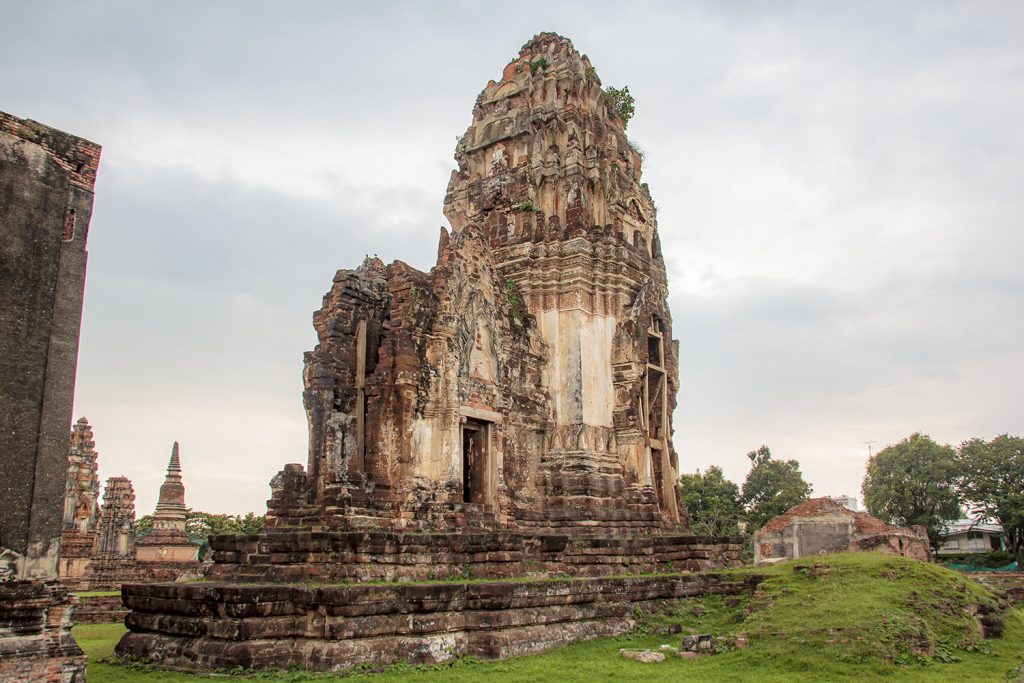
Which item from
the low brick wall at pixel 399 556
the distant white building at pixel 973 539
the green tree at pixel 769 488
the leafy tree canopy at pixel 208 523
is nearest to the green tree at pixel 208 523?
the leafy tree canopy at pixel 208 523

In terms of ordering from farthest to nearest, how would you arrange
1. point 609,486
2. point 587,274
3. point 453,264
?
1. point 587,274
2. point 609,486
3. point 453,264

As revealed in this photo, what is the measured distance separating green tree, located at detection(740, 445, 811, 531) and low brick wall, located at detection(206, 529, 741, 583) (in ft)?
97.1

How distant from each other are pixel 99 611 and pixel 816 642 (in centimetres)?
1694

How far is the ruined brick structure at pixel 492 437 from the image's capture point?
12.3 m

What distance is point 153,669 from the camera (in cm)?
1161

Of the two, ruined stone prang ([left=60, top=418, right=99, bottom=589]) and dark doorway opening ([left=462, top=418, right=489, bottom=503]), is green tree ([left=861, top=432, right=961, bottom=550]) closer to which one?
dark doorway opening ([left=462, top=418, right=489, bottom=503])

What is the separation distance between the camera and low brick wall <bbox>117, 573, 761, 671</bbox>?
11.3 m

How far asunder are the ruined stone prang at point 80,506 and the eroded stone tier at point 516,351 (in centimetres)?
1742

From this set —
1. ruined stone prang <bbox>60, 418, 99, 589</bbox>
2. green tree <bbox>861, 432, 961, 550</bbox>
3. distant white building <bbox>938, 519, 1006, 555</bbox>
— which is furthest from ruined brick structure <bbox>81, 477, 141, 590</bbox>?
distant white building <bbox>938, 519, 1006, 555</bbox>

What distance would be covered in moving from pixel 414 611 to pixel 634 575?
6639 millimetres

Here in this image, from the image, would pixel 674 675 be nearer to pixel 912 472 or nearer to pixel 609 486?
→ pixel 609 486

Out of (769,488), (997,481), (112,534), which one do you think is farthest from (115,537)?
(997,481)

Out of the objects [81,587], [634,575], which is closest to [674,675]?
[634,575]

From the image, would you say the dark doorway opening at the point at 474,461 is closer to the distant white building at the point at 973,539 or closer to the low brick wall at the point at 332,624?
the low brick wall at the point at 332,624
